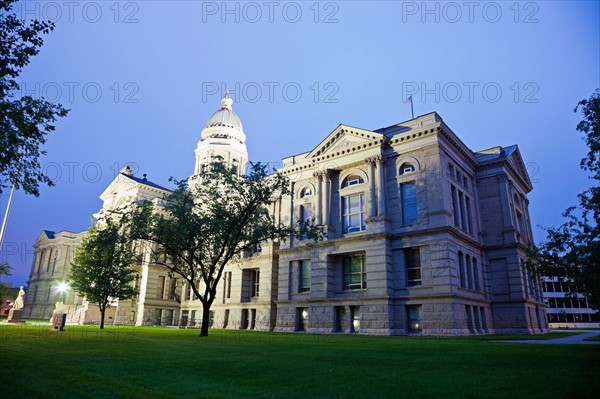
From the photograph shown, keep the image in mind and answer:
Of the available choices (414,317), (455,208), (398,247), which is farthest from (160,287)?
(455,208)

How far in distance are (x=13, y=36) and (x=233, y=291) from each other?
121 ft

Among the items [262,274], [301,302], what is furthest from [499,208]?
[262,274]

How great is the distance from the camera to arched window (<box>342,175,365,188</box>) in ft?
131

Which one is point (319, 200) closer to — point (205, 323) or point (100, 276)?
point (205, 323)

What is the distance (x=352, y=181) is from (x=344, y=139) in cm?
438

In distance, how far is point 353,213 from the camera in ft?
130

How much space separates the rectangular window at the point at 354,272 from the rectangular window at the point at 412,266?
4.03 m

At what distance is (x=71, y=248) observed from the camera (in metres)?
94.3

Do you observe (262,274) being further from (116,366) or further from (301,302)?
(116,366)

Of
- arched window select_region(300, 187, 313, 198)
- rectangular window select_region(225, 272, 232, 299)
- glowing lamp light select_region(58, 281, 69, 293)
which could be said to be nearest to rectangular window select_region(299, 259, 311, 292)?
arched window select_region(300, 187, 313, 198)

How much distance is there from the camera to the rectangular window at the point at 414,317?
108ft

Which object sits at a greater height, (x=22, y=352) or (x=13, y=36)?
(x=13, y=36)

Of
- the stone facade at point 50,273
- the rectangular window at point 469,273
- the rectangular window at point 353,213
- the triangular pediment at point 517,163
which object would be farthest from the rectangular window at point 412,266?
the stone facade at point 50,273

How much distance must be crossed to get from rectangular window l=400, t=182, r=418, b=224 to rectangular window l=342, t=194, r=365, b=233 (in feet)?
13.2
